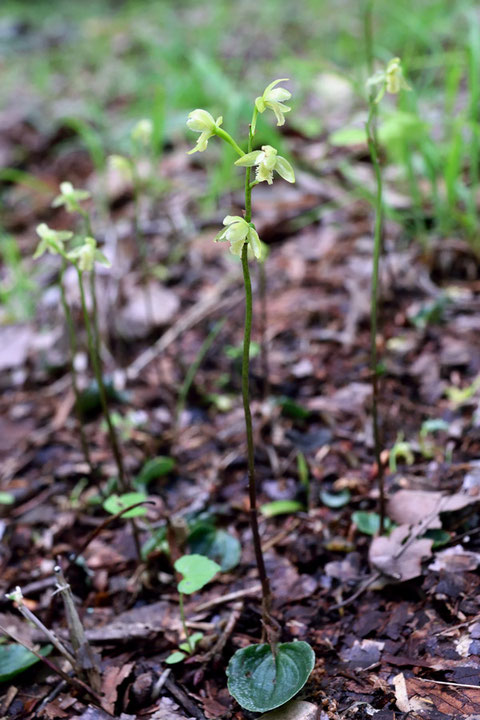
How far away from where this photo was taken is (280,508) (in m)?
2.02

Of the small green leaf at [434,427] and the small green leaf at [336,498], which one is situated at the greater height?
the small green leaf at [434,427]

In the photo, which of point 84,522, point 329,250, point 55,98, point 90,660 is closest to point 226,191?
point 329,250

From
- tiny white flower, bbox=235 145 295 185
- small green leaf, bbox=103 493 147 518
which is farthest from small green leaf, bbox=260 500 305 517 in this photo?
tiny white flower, bbox=235 145 295 185

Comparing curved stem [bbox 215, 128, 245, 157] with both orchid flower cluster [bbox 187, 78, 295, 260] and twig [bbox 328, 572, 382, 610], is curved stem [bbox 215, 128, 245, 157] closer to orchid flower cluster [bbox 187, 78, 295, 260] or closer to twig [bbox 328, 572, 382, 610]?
orchid flower cluster [bbox 187, 78, 295, 260]

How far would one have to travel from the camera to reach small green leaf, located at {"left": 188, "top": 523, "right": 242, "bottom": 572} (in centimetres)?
186

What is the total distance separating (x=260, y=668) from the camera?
1454mm

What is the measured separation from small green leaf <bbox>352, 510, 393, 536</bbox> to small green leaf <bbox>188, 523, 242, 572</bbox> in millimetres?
386

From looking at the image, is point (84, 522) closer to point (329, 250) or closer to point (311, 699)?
point (311, 699)

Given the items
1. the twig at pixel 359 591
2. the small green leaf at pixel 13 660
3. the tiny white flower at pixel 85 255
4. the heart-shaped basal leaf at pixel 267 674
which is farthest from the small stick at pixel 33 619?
the tiny white flower at pixel 85 255

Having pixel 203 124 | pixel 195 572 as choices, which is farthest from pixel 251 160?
pixel 195 572

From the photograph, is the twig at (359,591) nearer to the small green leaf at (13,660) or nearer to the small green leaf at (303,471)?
the small green leaf at (303,471)

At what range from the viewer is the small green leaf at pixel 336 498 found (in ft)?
6.64

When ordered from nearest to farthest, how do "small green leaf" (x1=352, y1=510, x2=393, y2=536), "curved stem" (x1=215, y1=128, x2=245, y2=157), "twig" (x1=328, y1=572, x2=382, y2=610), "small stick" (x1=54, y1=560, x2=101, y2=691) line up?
"curved stem" (x1=215, y1=128, x2=245, y2=157) < "small stick" (x1=54, y1=560, x2=101, y2=691) < "twig" (x1=328, y1=572, x2=382, y2=610) < "small green leaf" (x1=352, y1=510, x2=393, y2=536)

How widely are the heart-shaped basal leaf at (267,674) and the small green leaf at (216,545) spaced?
0.38 meters
